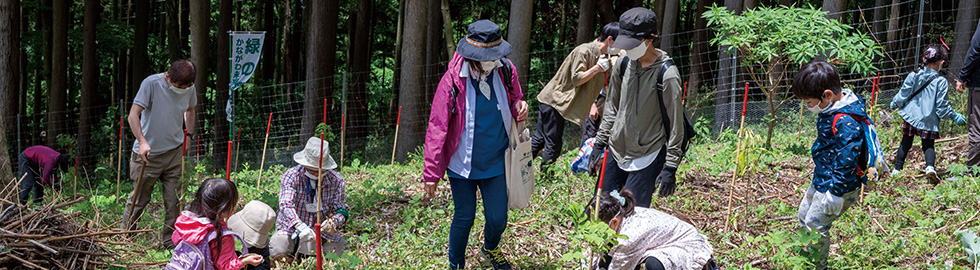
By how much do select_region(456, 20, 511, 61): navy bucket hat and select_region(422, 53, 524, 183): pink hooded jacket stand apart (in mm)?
82

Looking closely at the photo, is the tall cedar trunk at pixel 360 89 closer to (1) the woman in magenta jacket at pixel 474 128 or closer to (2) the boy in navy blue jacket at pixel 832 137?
(1) the woman in magenta jacket at pixel 474 128

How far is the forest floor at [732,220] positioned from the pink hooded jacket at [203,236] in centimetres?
77

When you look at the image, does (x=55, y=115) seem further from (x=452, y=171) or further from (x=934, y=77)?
(x=934, y=77)

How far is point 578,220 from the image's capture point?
13.1 ft

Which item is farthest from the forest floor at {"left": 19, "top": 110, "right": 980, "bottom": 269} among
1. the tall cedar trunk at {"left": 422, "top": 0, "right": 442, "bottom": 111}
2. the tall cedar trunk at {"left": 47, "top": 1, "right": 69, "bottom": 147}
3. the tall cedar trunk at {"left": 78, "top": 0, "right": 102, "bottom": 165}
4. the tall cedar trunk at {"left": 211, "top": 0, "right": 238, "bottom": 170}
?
the tall cedar trunk at {"left": 47, "top": 1, "right": 69, "bottom": 147}

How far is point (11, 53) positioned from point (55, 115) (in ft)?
14.9

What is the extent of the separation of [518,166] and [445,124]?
1.84 ft

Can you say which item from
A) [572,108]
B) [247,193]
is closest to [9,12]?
[247,193]

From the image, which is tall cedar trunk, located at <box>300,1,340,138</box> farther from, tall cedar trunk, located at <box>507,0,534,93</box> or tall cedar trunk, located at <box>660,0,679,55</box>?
tall cedar trunk, located at <box>660,0,679,55</box>

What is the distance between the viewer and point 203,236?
3.76 m

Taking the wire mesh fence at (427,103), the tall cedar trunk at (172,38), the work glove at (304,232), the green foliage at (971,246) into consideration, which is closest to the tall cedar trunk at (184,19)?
the wire mesh fence at (427,103)

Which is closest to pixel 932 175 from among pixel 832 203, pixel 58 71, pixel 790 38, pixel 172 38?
pixel 790 38

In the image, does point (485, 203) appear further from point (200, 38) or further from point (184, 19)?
point (184, 19)

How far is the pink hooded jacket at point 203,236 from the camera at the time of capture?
12.3 feet
